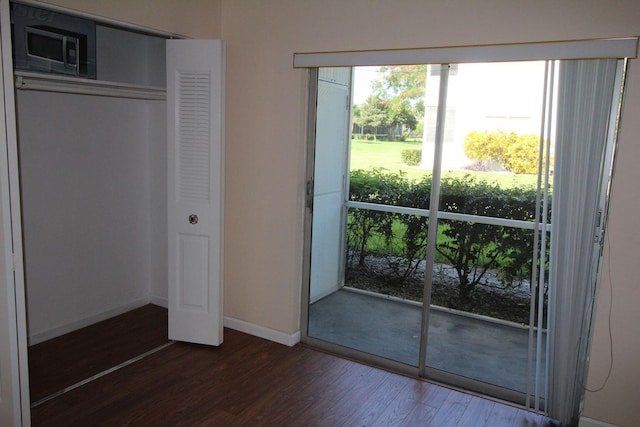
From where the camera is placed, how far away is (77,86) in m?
3.32

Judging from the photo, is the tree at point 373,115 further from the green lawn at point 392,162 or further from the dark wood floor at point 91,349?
the dark wood floor at point 91,349

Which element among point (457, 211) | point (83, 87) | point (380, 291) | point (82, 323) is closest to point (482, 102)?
point (457, 211)

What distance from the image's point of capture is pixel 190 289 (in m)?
3.73

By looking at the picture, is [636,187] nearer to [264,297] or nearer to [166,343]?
[264,297]

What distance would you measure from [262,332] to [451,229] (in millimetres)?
1726

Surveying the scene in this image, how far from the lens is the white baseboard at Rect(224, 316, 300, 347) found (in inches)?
151

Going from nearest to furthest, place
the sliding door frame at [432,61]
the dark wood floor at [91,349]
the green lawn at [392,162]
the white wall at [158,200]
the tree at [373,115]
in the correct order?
the sliding door frame at [432,61] < the green lawn at [392,162] < the dark wood floor at [91,349] < the tree at [373,115] < the white wall at [158,200]

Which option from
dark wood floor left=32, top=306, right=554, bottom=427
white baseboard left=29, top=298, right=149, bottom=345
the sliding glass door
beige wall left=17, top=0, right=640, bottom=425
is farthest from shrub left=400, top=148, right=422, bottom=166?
white baseboard left=29, top=298, right=149, bottom=345

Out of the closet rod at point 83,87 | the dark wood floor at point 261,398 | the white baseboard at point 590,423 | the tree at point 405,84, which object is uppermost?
the tree at point 405,84

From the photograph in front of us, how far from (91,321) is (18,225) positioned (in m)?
1.79

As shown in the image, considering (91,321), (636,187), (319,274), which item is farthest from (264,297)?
(636,187)

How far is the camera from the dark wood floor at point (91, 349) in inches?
125

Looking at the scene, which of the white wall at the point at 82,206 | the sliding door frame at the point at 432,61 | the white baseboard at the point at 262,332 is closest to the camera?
the sliding door frame at the point at 432,61

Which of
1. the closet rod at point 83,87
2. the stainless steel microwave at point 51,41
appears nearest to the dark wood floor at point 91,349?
the closet rod at point 83,87
